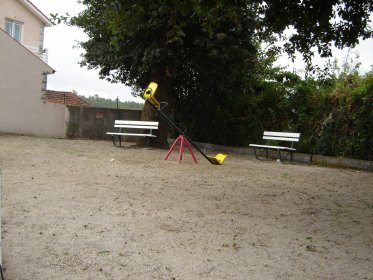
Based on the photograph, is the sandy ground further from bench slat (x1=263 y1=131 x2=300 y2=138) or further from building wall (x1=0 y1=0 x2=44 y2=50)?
building wall (x1=0 y1=0 x2=44 y2=50)

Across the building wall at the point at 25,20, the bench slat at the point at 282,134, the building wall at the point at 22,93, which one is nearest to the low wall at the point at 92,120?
the building wall at the point at 22,93

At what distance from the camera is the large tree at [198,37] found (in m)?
6.43

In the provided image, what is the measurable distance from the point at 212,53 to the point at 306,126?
3.45 meters

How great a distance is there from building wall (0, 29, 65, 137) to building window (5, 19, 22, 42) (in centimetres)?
1324

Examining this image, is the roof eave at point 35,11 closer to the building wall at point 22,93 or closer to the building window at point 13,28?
Answer: the building window at point 13,28

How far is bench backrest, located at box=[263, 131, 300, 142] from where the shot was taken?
455 inches

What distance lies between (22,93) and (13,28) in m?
14.0

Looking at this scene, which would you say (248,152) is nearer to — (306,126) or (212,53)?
(306,126)

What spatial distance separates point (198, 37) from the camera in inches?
471

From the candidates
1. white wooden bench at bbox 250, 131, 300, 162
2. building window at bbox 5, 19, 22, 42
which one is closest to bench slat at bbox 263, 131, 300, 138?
white wooden bench at bbox 250, 131, 300, 162

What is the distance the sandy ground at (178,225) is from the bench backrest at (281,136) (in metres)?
3.75

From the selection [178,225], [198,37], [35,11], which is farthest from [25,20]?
[178,225]

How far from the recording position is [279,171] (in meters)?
9.23

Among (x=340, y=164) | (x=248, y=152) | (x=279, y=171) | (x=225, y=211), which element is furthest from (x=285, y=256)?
(x=248, y=152)
